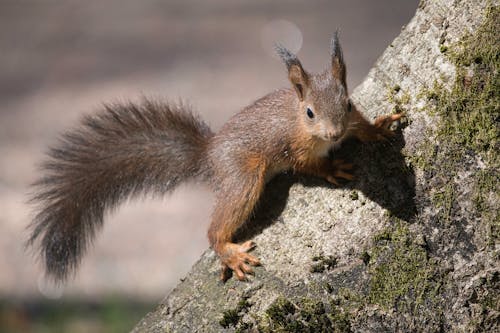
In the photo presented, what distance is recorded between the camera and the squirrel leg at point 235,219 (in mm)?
1553

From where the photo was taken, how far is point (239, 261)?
1.56 metres

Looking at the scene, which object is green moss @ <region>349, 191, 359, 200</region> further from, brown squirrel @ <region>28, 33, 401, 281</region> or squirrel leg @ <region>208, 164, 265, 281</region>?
brown squirrel @ <region>28, 33, 401, 281</region>

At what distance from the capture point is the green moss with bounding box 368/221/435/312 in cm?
141

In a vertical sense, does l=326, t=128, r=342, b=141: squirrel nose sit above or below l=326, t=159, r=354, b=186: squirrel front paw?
above

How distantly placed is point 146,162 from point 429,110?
3.08 feet

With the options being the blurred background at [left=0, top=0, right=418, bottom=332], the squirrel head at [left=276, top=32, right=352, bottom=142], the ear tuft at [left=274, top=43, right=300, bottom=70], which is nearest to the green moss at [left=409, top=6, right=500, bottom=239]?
the squirrel head at [left=276, top=32, right=352, bottom=142]

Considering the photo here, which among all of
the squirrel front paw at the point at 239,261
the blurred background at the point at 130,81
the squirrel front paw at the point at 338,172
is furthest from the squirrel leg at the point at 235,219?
the blurred background at the point at 130,81

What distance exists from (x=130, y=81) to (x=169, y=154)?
3669 mm

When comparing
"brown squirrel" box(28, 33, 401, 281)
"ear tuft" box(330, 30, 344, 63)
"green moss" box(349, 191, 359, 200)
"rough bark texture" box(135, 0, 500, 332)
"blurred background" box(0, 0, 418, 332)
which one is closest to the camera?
"rough bark texture" box(135, 0, 500, 332)

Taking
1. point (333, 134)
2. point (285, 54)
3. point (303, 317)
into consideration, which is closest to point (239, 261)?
point (303, 317)

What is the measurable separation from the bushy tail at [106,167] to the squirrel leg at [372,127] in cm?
58

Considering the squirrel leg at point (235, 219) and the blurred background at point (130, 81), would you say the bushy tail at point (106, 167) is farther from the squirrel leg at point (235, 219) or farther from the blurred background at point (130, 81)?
the blurred background at point (130, 81)

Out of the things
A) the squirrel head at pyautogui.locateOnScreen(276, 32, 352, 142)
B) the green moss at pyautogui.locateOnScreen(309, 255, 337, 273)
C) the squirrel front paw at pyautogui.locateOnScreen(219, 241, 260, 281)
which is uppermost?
the squirrel head at pyautogui.locateOnScreen(276, 32, 352, 142)

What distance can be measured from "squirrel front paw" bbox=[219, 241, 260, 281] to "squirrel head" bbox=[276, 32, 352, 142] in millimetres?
401
